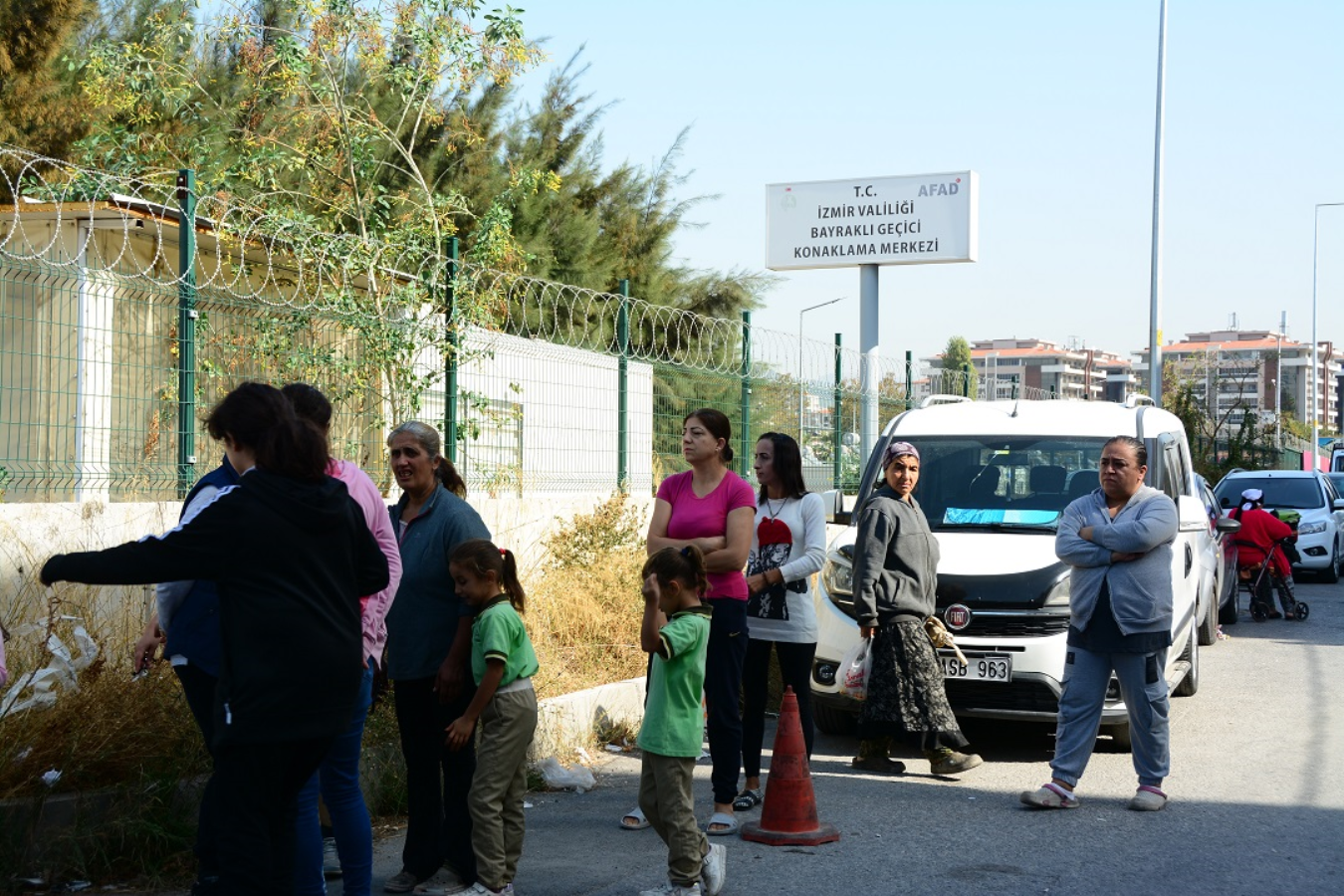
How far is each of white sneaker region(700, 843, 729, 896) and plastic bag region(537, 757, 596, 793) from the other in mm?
2037

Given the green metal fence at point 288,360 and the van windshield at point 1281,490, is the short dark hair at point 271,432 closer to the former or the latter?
the green metal fence at point 288,360

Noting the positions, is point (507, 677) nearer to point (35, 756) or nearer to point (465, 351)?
point (35, 756)

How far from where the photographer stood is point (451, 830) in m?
5.68

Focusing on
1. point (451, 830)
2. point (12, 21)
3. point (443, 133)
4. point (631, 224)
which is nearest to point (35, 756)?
point (451, 830)

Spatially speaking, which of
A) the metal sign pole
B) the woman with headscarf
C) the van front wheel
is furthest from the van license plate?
the metal sign pole

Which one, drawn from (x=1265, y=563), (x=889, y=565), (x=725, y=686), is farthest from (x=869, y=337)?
(x=725, y=686)

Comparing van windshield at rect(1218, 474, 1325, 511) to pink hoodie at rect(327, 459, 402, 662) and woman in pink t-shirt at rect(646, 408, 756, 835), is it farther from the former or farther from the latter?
pink hoodie at rect(327, 459, 402, 662)

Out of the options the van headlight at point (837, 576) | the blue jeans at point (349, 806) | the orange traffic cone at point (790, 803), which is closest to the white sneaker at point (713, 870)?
the orange traffic cone at point (790, 803)

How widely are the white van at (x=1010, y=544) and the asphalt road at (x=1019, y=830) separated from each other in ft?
1.64

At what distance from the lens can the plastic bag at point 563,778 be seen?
25.0ft

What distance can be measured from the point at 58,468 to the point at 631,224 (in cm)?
2160

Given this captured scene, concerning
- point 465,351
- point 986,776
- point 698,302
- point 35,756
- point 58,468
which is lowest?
point 986,776

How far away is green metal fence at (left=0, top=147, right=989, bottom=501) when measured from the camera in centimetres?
761

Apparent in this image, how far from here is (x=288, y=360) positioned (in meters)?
9.30
